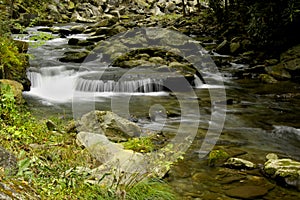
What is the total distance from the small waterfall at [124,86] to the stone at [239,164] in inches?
269

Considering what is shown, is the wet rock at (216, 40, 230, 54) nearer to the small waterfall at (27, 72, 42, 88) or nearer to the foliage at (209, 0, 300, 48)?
the foliage at (209, 0, 300, 48)

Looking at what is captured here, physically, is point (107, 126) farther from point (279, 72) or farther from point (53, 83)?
point (279, 72)

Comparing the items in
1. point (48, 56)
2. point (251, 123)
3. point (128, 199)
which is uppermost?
point (48, 56)

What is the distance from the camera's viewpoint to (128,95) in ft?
38.0

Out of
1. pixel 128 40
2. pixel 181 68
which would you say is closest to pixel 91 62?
pixel 128 40

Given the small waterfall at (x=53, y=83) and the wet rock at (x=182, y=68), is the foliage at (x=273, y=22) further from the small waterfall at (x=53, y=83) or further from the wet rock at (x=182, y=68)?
the small waterfall at (x=53, y=83)

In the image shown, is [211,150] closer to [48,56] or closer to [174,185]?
[174,185]

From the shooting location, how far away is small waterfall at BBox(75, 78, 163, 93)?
1206 cm

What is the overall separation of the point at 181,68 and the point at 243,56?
4.61m

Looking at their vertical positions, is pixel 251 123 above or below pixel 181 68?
below

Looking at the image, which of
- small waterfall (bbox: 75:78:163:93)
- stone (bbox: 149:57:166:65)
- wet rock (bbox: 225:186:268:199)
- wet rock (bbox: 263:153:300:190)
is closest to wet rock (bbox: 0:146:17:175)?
wet rock (bbox: 225:186:268:199)

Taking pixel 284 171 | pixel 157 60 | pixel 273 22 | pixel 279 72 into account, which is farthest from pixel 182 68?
pixel 284 171

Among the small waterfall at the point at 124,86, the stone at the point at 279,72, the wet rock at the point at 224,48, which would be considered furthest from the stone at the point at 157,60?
the wet rock at the point at 224,48

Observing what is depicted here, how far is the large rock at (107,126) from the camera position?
6094 millimetres
